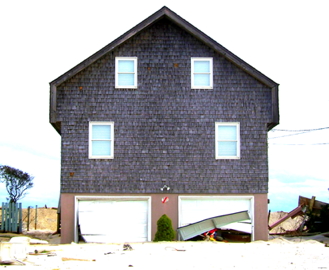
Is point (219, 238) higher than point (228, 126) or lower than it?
lower

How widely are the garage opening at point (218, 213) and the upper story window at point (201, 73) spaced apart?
504 centimetres

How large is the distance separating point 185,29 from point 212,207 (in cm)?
793

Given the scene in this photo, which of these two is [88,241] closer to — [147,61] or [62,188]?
[62,188]

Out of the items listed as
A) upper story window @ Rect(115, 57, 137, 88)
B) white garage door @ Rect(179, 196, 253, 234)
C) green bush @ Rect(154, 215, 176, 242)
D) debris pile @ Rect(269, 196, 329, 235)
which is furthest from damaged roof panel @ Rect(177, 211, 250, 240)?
upper story window @ Rect(115, 57, 137, 88)

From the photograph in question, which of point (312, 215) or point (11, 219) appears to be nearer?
point (312, 215)

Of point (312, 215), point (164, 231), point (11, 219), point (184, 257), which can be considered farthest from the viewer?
point (11, 219)

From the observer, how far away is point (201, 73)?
25359 mm

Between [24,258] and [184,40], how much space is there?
13088 mm

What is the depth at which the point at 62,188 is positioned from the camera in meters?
24.5

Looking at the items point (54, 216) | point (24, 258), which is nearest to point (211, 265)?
point (24, 258)

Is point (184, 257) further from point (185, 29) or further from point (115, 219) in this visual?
point (185, 29)

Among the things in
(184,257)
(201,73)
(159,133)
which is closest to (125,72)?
(159,133)

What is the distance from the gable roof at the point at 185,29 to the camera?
974 inches

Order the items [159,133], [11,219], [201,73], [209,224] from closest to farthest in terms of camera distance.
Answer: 1. [209,224]
2. [159,133]
3. [201,73]
4. [11,219]
